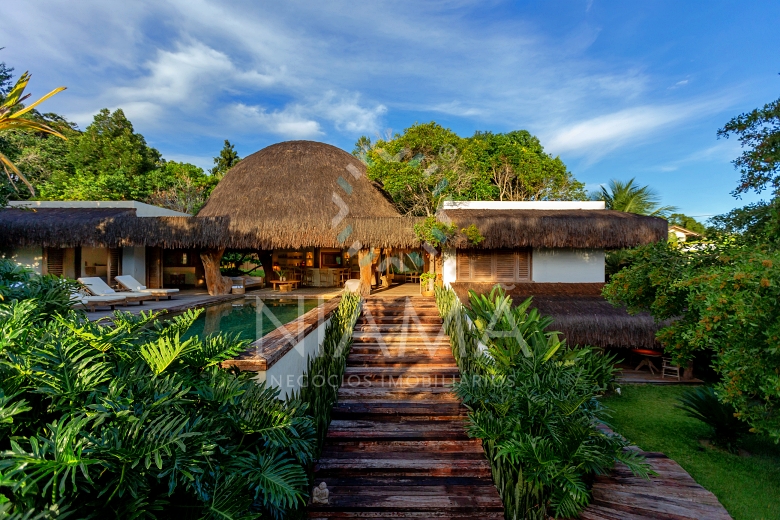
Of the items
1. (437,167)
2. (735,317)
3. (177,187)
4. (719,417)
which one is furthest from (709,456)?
(177,187)

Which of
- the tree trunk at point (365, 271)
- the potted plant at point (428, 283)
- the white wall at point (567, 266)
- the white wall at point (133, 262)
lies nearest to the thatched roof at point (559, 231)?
the white wall at point (567, 266)

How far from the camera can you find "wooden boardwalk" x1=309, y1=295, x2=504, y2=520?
10.2ft

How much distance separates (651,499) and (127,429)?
4.27m

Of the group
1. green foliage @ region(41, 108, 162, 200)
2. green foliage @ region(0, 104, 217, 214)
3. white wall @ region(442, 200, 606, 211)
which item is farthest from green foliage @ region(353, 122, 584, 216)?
green foliage @ region(41, 108, 162, 200)

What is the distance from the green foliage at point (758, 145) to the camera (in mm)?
3771

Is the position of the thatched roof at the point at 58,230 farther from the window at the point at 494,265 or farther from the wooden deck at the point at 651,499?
the wooden deck at the point at 651,499

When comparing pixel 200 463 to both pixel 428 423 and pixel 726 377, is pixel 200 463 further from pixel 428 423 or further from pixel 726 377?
pixel 726 377

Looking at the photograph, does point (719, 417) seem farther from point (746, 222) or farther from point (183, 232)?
point (183, 232)

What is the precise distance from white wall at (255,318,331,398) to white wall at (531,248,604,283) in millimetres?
7197

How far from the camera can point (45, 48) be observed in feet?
29.9

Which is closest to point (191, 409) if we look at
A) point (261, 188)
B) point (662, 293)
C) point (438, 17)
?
point (662, 293)

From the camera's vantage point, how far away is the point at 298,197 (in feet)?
41.2

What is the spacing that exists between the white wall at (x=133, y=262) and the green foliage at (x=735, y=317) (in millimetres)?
14304

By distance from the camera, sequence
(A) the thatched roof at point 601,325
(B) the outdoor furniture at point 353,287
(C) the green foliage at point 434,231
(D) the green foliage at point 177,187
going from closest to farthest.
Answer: (A) the thatched roof at point 601,325 < (C) the green foliage at point 434,231 < (B) the outdoor furniture at point 353,287 < (D) the green foliage at point 177,187
